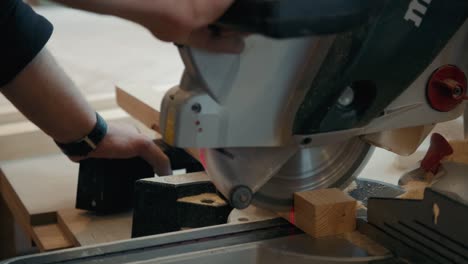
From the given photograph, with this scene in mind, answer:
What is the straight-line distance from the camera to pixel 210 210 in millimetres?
1726

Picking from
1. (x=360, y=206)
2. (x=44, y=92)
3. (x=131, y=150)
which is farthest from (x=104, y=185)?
(x=360, y=206)

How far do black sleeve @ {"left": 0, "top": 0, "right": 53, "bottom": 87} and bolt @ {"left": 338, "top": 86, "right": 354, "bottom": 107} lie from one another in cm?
76

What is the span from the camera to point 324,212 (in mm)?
1553

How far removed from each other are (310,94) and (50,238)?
771 millimetres

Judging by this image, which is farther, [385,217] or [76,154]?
[76,154]

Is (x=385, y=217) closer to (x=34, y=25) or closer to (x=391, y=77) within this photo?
(x=391, y=77)

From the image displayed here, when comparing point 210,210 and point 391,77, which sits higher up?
point 391,77

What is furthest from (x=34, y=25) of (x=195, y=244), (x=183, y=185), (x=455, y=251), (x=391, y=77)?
(x=455, y=251)

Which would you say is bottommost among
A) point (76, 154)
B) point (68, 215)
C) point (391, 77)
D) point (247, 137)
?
point (68, 215)

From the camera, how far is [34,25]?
73.7 inches

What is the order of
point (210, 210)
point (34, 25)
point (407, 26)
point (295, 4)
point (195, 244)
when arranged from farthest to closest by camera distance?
point (34, 25) < point (210, 210) < point (195, 244) < point (407, 26) < point (295, 4)

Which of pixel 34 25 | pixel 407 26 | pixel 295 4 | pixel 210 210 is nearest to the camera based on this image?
pixel 295 4

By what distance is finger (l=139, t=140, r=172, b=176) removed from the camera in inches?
77.8

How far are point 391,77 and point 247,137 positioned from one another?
256 mm
